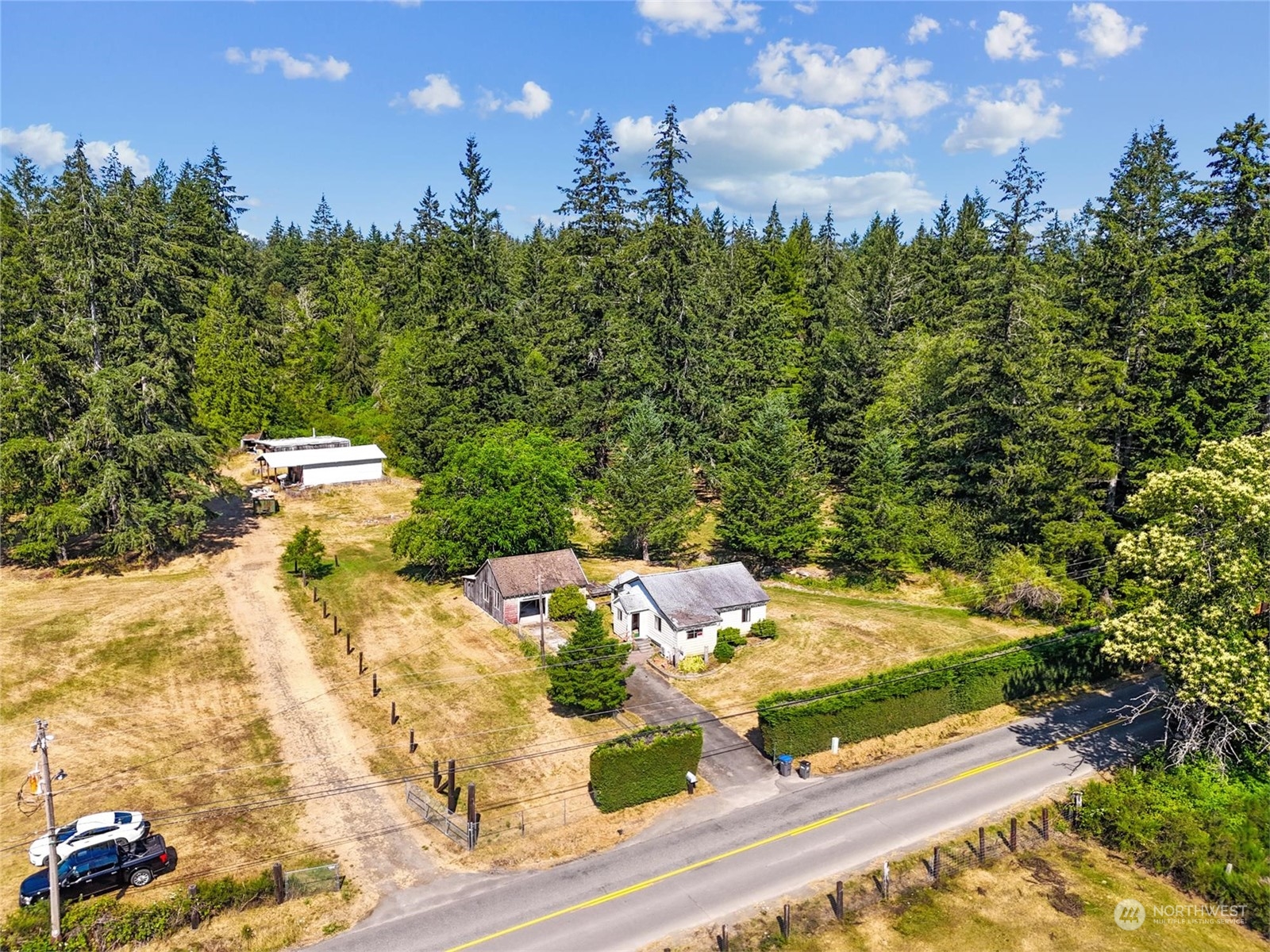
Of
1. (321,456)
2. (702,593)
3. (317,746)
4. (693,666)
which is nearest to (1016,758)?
(693,666)

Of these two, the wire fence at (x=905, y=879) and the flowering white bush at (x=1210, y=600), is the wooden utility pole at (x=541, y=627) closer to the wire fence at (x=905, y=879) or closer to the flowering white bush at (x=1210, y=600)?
the wire fence at (x=905, y=879)

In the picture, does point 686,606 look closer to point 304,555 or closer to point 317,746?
point 317,746

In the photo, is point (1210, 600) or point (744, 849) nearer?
point (744, 849)

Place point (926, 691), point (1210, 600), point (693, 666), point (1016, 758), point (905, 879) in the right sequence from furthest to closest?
point (693, 666) → point (926, 691) → point (1016, 758) → point (1210, 600) → point (905, 879)

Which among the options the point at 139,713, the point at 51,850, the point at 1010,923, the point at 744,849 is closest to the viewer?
the point at 51,850

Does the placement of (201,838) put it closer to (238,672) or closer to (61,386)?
(238,672)

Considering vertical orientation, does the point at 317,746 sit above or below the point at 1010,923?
above

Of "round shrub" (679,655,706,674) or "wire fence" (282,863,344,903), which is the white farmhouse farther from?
"wire fence" (282,863,344,903)
